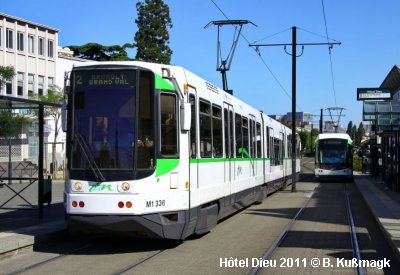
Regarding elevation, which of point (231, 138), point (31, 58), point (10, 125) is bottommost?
point (231, 138)

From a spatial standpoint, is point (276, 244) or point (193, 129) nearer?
point (193, 129)

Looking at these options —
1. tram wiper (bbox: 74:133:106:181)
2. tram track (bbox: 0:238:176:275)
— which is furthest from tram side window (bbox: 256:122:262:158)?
tram wiper (bbox: 74:133:106:181)

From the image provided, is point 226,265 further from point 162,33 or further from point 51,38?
point 51,38

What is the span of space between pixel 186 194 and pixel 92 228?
68.2 inches

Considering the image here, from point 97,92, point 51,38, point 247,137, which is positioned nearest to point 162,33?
point 51,38

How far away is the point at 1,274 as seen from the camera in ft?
27.5

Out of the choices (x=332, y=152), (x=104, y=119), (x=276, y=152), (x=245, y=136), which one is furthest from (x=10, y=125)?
(x=332, y=152)

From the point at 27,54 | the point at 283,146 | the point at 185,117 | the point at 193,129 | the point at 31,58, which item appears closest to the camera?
the point at 185,117

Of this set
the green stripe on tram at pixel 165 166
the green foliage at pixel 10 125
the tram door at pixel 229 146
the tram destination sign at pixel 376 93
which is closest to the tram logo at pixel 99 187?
the green stripe on tram at pixel 165 166

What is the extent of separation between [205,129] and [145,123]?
2172 mm

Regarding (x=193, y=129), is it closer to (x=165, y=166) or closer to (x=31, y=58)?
(x=165, y=166)

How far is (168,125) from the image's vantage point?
10.0m

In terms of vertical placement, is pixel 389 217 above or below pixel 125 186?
below

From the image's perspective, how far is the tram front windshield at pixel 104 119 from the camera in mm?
9773
